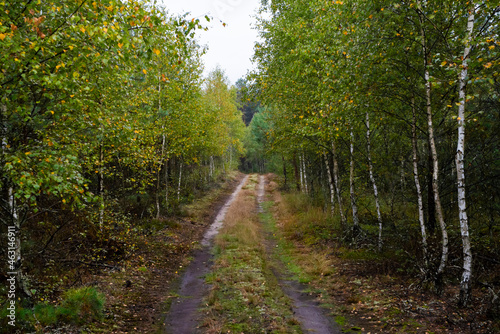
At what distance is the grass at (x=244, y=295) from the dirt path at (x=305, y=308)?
10.2 inches

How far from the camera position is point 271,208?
2691cm

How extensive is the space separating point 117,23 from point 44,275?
711 centimetres

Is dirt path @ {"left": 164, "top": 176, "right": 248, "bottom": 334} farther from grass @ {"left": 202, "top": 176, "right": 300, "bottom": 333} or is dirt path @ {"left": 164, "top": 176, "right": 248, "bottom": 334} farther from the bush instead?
the bush

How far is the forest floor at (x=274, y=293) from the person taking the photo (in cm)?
717

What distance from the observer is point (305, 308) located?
8648 millimetres

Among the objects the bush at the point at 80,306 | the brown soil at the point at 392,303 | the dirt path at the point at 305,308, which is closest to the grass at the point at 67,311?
the bush at the point at 80,306

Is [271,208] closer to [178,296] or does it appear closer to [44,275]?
[178,296]

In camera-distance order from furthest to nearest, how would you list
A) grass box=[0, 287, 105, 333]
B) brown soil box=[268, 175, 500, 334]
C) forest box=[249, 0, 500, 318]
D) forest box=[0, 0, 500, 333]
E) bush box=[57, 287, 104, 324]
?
1. forest box=[249, 0, 500, 318]
2. bush box=[57, 287, 104, 324]
3. brown soil box=[268, 175, 500, 334]
4. grass box=[0, 287, 105, 333]
5. forest box=[0, 0, 500, 333]

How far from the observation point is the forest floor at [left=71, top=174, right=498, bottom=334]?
717 cm

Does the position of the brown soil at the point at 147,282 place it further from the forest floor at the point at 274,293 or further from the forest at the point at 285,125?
the forest at the point at 285,125

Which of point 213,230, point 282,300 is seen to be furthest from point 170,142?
point 282,300

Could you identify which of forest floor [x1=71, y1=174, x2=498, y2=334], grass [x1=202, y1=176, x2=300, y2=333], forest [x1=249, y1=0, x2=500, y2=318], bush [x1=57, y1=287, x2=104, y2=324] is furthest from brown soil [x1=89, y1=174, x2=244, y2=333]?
forest [x1=249, y1=0, x2=500, y2=318]

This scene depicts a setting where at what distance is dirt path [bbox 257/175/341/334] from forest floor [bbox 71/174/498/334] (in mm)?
33

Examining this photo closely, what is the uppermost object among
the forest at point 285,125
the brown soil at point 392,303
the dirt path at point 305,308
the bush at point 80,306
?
the forest at point 285,125
